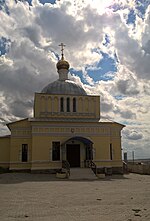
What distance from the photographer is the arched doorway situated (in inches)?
974

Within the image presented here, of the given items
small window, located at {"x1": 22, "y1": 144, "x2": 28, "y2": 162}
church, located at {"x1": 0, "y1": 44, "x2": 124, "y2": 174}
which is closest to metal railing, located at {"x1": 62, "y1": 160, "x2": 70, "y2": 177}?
church, located at {"x1": 0, "y1": 44, "x2": 124, "y2": 174}

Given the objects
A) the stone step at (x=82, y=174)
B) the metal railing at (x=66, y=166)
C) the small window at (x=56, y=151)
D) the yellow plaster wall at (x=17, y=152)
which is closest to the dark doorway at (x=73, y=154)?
the small window at (x=56, y=151)

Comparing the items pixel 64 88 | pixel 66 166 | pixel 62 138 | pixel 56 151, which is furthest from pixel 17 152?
pixel 64 88

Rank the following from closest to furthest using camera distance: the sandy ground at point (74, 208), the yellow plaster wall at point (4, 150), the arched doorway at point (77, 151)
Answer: the sandy ground at point (74, 208)
the arched doorway at point (77, 151)
the yellow plaster wall at point (4, 150)

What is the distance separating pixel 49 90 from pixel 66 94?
7.95 feet

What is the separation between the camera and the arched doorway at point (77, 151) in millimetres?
24750

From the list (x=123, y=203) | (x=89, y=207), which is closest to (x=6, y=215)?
(x=89, y=207)

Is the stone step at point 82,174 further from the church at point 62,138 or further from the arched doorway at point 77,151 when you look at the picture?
the arched doorway at point 77,151

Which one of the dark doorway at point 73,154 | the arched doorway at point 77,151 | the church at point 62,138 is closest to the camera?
the church at point 62,138

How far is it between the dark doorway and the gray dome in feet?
18.1

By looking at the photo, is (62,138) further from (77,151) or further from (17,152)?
(17,152)

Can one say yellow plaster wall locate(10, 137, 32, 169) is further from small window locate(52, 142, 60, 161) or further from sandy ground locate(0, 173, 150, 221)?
sandy ground locate(0, 173, 150, 221)

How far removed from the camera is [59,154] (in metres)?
24.4

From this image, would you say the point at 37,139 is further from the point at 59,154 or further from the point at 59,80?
the point at 59,80
